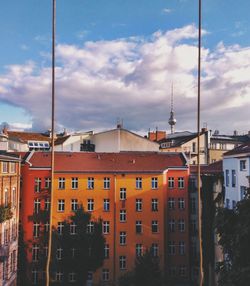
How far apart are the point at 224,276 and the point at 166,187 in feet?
83.5

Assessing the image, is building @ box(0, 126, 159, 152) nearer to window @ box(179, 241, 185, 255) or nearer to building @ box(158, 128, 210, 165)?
building @ box(158, 128, 210, 165)

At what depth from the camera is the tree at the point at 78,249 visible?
35594mm

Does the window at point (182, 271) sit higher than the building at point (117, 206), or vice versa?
the building at point (117, 206)

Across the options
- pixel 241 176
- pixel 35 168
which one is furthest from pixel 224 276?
pixel 35 168

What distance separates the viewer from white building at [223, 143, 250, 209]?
27.8 meters

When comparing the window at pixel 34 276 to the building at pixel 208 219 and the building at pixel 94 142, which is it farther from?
the building at pixel 208 219

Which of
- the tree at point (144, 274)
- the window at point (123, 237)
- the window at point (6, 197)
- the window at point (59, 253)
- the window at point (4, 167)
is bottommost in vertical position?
the tree at point (144, 274)

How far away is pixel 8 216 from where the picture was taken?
27141 millimetres

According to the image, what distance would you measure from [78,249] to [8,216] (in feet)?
36.3

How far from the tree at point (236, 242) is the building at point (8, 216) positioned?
18287 millimetres

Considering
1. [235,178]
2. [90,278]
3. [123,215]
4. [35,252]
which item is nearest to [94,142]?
[123,215]

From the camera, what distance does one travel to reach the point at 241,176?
28672mm

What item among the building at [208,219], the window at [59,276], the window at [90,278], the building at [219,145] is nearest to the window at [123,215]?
the window at [90,278]

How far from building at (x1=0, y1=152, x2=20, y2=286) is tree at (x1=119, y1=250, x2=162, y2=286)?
11221 mm
